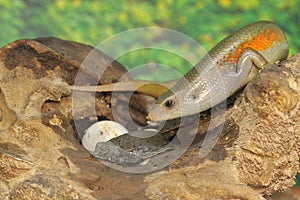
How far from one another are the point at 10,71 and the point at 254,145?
4.52 ft

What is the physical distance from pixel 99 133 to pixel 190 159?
25.1 inches

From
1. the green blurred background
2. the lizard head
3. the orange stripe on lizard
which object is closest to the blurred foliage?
the green blurred background

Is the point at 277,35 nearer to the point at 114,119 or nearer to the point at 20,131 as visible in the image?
the point at 114,119

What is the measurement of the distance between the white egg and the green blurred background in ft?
8.41

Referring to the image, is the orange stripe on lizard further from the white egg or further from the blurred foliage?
the blurred foliage

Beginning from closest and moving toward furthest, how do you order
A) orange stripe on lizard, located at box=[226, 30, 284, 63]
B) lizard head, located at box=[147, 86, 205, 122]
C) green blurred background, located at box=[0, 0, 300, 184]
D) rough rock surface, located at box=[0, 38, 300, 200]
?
rough rock surface, located at box=[0, 38, 300, 200]
lizard head, located at box=[147, 86, 205, 122]
orange stripe on lizard, located at box=[226, 30, 284, 63]
green blurred background, located at box=[0, 0, 300, 184]

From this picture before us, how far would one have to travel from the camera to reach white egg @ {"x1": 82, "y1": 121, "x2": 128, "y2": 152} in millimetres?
2664

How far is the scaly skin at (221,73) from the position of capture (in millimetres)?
2818

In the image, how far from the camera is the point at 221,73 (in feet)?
9.59

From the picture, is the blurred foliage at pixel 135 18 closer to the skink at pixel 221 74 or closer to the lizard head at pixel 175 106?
the skink at pixel 221 74

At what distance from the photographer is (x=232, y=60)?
9.67ft

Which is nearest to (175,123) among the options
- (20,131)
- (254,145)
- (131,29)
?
(254,145)

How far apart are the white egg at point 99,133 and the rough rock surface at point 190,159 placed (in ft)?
0.57

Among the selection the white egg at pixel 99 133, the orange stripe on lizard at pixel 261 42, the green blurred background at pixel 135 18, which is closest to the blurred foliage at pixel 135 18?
the green blurred background at pixel 135 18
